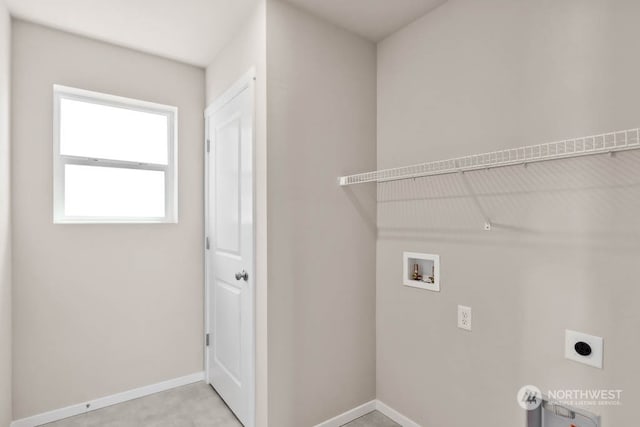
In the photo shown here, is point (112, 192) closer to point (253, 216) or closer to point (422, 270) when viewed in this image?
point (253, 216)

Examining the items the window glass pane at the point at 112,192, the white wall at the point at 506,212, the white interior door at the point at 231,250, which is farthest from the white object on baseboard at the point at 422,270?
the window glass pane at the point at 112,192

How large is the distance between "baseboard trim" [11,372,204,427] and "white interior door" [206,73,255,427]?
0.21m

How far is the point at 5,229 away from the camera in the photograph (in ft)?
6.22

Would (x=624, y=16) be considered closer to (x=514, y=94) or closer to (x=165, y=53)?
(x=514, y=94)

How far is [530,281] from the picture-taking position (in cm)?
150

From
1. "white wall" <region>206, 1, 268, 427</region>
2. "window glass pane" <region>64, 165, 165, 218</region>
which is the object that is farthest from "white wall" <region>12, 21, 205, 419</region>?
"white wall" <region>206, 1, 268, 427</region>

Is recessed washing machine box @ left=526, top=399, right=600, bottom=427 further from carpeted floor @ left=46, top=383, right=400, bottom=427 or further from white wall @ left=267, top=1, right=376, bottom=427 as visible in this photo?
white wall @ left=267, top=1, right=376, bottom=427

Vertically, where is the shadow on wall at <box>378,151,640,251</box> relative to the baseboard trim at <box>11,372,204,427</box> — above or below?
above

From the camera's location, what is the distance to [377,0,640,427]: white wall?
1.26m

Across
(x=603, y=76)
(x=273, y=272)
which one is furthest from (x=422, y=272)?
(x=603, y=76)

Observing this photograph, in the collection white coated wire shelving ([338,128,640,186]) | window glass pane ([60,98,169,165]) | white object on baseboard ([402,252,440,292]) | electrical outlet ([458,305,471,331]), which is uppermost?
window glass pane ([60,98,169,165])

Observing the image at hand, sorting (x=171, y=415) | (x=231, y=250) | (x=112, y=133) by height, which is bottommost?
(x=171, y=415)

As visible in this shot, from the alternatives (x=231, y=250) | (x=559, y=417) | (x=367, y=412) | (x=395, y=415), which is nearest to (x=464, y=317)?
(x=559, y=417)

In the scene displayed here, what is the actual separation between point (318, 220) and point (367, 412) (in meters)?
1.36
